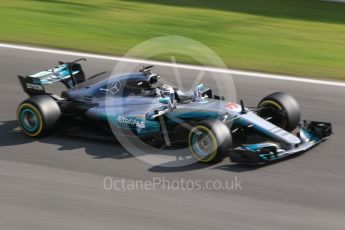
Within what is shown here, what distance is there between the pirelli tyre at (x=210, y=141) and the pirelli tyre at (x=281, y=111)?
1158 millimetres

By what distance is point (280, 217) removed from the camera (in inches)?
307

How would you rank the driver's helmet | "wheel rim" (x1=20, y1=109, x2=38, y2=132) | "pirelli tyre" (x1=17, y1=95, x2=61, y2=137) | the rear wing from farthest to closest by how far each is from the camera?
the rear wing < "wheel rim" (x1=20, y1=109, x2=38, y2=132) < "pirelli tyre" (x1=17, y1=95, x2=61, y2=137) < the driver's helmet

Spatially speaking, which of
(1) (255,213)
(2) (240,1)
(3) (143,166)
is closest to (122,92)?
(3) (143,166)

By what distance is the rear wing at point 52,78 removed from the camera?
418 inches

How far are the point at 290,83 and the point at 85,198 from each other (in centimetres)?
569

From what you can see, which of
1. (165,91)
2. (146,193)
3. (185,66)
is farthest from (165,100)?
(185,66)

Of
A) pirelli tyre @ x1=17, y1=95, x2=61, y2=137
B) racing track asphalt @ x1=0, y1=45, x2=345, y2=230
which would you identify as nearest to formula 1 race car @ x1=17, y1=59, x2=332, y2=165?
pirelli tyre @ x1=17, y1=95, x2=61, y2=137

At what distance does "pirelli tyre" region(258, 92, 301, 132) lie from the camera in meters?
9.84

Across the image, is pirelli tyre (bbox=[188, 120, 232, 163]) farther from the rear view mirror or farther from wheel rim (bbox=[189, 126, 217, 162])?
the rear view mirror

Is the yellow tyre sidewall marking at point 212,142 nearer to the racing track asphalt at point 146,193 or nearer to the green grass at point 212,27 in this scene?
the racing track asphalt at point 146,193

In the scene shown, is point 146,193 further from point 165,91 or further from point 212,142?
point 165,91

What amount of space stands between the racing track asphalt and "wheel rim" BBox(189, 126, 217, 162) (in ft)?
0.49

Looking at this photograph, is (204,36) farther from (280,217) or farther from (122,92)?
(280,217)

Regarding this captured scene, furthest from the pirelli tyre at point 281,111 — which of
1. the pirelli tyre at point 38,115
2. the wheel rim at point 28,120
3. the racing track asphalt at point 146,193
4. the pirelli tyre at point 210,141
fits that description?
the wheel rim at point 28,120
